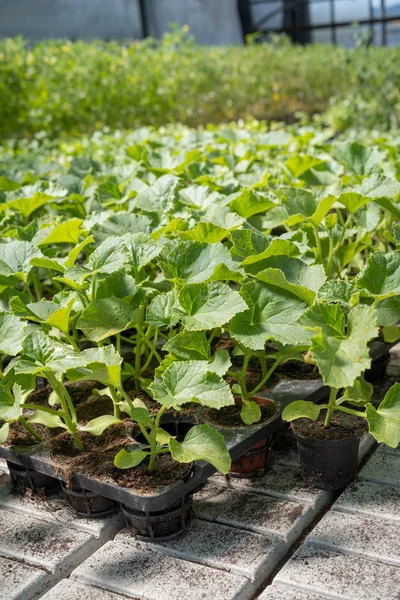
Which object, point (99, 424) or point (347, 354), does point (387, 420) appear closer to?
point (347, 354)

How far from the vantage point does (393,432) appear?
59.4 inches

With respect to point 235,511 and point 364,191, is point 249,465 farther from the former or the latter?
point 364,191

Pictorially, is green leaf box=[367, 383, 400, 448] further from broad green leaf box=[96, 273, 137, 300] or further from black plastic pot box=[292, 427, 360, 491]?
broad green leaf box=[96, 273, 137, 300]

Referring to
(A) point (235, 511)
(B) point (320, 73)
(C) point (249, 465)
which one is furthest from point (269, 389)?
(B) point (320, 73)

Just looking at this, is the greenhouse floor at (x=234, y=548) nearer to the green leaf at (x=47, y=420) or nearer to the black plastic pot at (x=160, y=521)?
the black plastic pot at (x=160, y=521)

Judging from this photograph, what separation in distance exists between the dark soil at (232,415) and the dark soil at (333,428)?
0.10 metres

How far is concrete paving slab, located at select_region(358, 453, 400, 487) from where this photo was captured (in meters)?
1.74

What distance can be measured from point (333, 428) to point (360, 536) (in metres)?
0.31

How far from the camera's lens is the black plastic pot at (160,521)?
1.55 m

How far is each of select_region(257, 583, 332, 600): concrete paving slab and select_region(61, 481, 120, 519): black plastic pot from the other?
0.48m

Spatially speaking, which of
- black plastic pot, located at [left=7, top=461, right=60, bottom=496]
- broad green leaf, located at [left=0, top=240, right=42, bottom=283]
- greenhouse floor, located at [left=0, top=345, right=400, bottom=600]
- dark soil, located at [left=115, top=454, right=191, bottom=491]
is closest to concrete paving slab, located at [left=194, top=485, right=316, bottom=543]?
greenhouse floor, located at [left=0, top=345, right=400, bottom=600]

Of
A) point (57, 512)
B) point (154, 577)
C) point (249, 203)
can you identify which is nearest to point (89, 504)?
point (57, 512)

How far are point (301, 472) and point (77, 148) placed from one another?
3.06 meters

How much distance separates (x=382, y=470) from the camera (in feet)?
5.85
